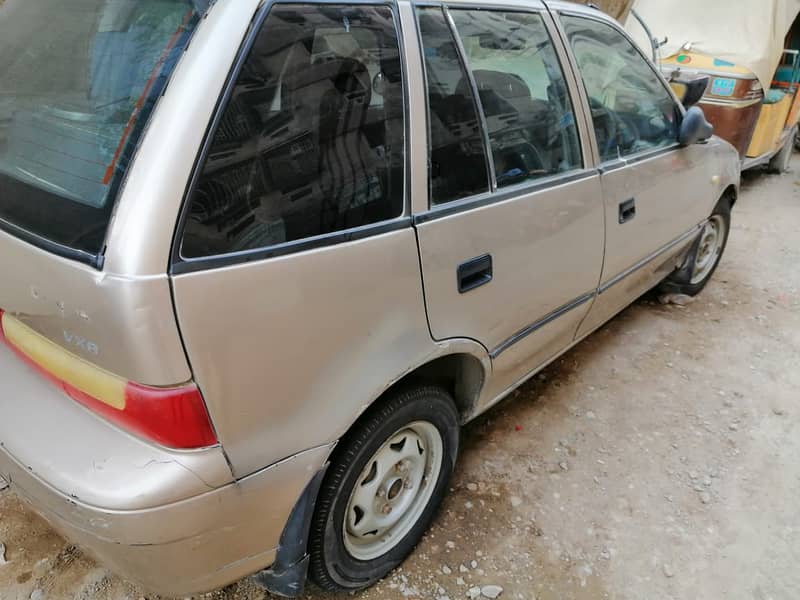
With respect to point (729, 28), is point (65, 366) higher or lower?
lower

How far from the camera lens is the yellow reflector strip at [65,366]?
1.26m

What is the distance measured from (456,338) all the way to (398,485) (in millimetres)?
562

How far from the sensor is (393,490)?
1921 mm

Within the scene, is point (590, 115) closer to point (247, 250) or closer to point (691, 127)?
point (691, 127)

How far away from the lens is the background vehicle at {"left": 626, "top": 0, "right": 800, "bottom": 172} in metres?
5.39

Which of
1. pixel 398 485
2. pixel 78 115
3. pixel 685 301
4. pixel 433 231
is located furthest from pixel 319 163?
pixel 685 301

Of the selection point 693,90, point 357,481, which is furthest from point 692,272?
point 357,481

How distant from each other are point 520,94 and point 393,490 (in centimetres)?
148

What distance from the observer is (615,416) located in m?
2.82

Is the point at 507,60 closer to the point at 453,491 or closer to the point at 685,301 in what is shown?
the point at 453,491

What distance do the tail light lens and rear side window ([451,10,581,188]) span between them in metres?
1.23

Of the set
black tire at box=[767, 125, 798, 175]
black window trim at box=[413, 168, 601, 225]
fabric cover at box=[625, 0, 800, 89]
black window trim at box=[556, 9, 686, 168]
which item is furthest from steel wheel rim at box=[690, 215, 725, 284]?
black tire at box=[767, 125, 798, 175]

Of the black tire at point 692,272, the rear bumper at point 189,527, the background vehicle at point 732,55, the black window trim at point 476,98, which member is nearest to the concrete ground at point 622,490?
the black tire at point 692,272

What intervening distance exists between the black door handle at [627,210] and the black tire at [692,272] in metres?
1.22
